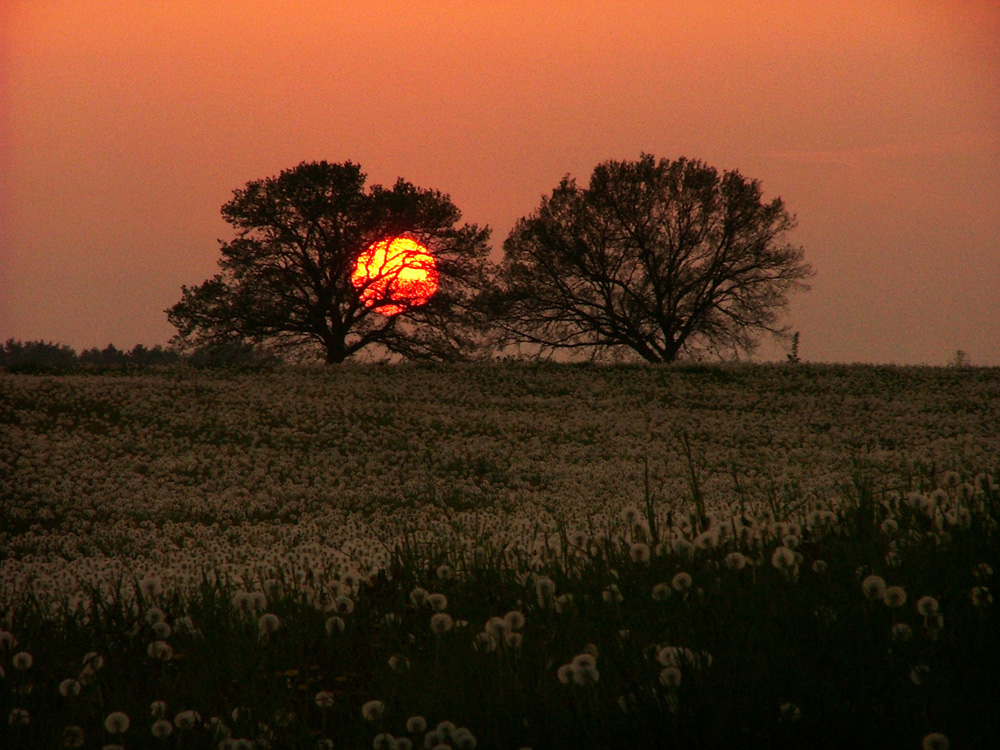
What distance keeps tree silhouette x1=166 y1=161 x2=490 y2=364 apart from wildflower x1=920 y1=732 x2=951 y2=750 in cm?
3991

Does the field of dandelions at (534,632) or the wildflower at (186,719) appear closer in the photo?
the field of dandelions at (534,632)

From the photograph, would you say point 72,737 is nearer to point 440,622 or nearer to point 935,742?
point 440,622

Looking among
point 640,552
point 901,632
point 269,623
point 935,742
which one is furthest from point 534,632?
point 935,742

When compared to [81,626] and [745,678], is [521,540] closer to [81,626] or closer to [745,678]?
[81,626]

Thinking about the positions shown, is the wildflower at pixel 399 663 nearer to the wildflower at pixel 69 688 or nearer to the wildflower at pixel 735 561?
the wildflower at pixel 69 688

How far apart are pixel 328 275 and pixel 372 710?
40.5m

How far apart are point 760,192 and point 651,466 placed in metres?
28.3

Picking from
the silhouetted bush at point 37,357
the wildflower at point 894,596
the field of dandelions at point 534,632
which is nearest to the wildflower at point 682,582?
the field of dandelions at point 534,632

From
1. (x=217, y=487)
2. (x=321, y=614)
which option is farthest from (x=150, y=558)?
(x=321, y=614)

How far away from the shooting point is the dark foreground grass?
4086 mm

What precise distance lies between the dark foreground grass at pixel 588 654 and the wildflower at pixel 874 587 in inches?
0.8

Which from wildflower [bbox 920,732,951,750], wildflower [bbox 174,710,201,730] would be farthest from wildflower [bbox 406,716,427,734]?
wildflower [bbox 920,732,951,750]

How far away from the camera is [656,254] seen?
43.6 meters

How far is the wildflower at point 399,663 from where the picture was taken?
496 cm
